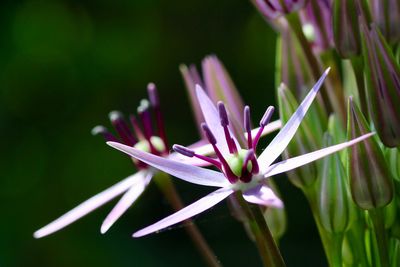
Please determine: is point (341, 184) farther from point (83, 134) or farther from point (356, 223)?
point (83, 134)

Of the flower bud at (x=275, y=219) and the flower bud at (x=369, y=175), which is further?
the flower bud at (x=275, y=219)

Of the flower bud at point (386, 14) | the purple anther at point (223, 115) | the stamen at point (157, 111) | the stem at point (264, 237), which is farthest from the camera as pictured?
the stamen at point (157, 111)

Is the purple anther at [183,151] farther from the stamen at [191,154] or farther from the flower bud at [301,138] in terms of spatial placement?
the flower bud at [301,138]

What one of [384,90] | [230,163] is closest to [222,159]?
[230,163]

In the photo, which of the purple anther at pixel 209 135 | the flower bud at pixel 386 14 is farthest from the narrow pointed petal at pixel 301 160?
the flower bud at pixel 386 14

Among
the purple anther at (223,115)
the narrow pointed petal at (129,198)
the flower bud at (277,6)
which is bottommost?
the narrow pointed petal at (129,198)

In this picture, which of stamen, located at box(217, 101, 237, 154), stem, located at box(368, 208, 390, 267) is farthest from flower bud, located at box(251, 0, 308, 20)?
stem, located at box(368, 208, 390, 267)

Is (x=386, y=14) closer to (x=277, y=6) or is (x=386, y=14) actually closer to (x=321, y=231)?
(x=277, y=6)
